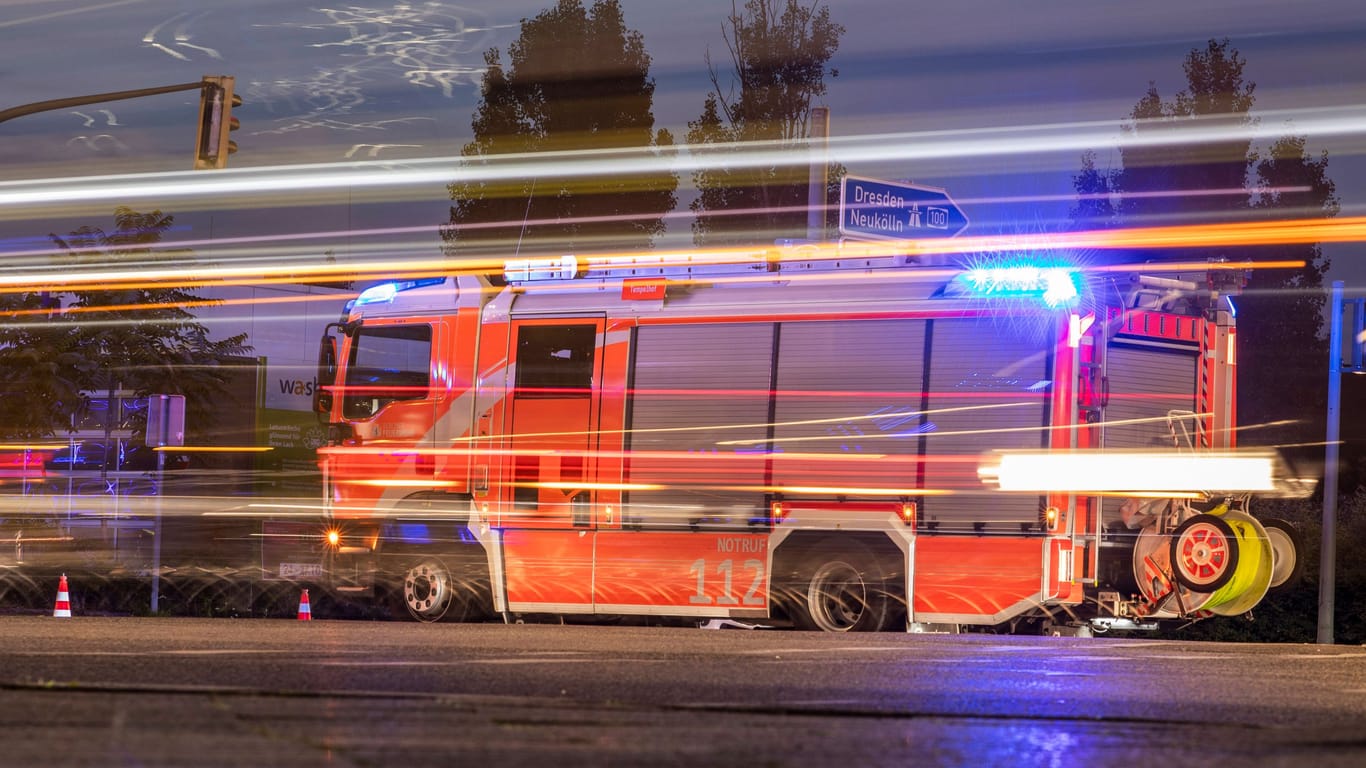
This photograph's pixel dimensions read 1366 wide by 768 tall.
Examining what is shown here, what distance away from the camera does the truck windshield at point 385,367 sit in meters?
15.8

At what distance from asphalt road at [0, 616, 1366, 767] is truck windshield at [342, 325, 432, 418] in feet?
21.1

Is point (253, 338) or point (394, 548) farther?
point (253, 338)

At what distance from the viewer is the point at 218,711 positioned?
225 inches

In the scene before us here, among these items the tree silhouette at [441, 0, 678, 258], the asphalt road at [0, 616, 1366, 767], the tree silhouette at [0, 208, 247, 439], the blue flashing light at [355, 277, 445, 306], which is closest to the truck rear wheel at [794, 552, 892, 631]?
the asphalt road at [0, 616, 1366, 767]

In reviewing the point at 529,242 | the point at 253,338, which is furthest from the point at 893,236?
the point at 529,242

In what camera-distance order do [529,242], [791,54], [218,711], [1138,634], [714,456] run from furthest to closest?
[529,242], [791,54], [1138,634], [714,456], [218,711]

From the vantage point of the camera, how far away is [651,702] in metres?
6.12

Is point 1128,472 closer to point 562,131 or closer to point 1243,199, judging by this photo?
point 1243,199

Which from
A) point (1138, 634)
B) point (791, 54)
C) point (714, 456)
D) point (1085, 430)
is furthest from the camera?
point (791, 54)

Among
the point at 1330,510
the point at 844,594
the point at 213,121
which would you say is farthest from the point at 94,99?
the point at 1330,510

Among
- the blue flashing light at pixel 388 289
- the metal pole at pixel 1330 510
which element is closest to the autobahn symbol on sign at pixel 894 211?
the blue flashing light at pixel 388 289

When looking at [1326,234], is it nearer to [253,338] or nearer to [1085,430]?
[1085,430]

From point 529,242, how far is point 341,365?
18.4 metres

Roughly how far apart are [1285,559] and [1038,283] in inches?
123
